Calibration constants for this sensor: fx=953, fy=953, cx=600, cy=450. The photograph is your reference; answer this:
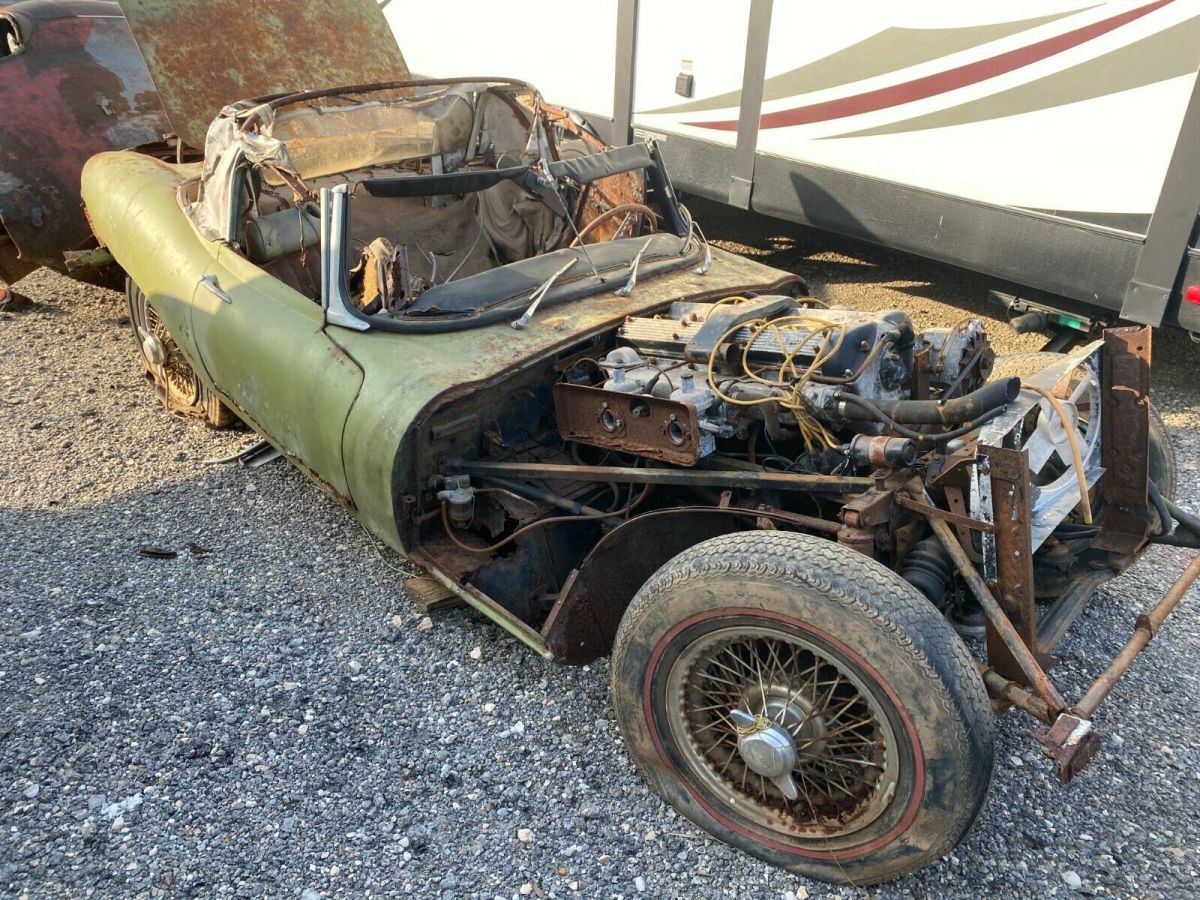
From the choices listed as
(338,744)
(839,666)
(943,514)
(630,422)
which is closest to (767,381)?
(630,422)

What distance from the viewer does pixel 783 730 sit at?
252 centimetres

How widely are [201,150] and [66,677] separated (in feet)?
8.97

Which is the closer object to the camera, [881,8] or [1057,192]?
[1057,192]

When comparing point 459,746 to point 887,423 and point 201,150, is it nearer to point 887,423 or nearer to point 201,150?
point 887,423

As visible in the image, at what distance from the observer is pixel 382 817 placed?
111 inches

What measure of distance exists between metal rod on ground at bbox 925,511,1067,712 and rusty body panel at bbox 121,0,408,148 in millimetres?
4011

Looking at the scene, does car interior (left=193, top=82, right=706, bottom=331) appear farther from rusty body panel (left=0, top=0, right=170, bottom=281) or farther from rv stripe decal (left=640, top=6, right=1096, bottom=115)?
rusty body panel (left=0, top=0, right=170, bottom=281)

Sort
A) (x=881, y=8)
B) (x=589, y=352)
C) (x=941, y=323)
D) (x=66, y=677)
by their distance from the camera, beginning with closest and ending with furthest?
(x=66, y=677)
(x=589, y=352)
(x=881, y=8)
(x=941, y=323)

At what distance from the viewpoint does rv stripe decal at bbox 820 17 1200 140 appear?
14.6ft

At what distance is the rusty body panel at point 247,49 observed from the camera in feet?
15.3

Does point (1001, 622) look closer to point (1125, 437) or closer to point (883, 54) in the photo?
point (1125, 437)

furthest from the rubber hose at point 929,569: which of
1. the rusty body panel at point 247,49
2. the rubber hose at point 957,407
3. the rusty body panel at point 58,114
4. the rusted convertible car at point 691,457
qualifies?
the rusty body panel at point 58,114

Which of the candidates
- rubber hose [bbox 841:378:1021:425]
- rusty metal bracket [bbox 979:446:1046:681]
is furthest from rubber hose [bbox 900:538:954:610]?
rubber hose [bbox 841:378:1021:425]

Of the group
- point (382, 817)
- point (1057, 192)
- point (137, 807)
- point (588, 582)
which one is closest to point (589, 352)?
point (588, 582)
